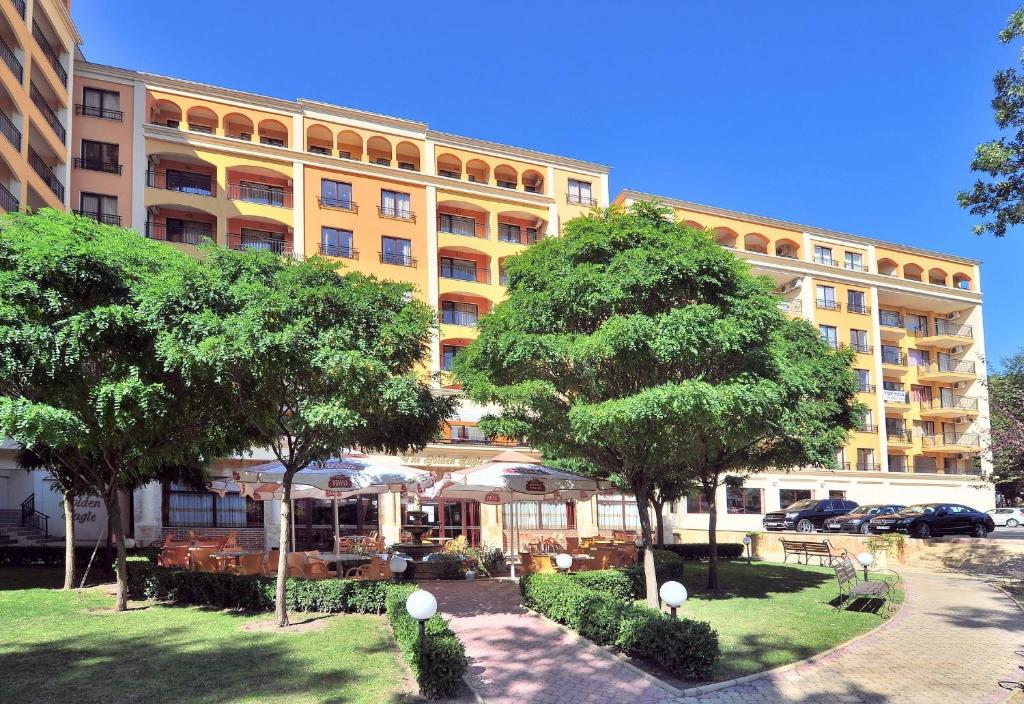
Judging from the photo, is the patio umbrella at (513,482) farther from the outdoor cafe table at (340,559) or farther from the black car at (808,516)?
the black car at (808,516)

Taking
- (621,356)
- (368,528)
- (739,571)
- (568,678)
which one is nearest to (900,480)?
(739,571)

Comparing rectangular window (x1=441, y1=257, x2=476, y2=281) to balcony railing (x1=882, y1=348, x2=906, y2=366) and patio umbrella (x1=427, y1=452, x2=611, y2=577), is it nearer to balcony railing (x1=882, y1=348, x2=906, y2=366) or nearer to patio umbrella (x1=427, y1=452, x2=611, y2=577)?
patio umbrella (x1=427, y1=452, x2=611, y2=577)

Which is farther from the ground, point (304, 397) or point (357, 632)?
point (304, 397)

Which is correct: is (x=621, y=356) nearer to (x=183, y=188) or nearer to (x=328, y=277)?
(x=328, y=277)

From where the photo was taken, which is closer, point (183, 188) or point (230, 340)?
Answer: point (230, 340)

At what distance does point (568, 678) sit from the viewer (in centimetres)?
940

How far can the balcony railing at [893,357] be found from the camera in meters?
50.7

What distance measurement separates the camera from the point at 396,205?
38.1 metres

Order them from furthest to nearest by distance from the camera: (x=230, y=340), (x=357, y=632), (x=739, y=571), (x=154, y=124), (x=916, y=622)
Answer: (x=154, y=124), (x=739, y=571), (x=916, y=622), (x=357, y=632), (x=230, y=340)

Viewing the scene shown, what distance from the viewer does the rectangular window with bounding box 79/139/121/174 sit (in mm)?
32781

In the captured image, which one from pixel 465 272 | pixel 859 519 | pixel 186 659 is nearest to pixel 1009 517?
pixel 859 519

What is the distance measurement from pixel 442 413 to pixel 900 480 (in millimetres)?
42548

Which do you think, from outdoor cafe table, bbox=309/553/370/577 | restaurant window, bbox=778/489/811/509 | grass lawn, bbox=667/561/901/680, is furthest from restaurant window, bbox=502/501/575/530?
restaurant window, bbox=778/489/811/509

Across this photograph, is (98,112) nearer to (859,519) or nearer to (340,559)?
(340,559)
